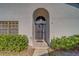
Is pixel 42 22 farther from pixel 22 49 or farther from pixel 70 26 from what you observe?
pixel 22 49

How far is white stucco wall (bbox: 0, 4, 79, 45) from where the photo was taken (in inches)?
772

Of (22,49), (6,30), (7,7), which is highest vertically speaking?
(7,7)

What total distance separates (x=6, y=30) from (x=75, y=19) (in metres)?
5.44

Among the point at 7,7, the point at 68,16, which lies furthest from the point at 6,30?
the point at 68,16

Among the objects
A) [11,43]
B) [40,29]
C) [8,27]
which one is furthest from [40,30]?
A: [11,43]

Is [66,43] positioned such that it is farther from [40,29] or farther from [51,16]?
[40,29]

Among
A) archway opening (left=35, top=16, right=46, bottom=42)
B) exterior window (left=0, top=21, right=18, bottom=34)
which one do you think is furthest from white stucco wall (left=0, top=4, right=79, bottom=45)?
archway opening (left=35, top=16, right=46, bottom=42)

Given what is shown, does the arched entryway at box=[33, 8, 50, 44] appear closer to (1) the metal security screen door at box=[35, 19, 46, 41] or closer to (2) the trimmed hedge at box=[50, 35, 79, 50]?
(1) the metal security screen door at box=[35, 19, 46, 41]

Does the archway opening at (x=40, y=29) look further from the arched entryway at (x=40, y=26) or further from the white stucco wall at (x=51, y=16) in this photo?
the white stucco wall at (x=51, y=16)

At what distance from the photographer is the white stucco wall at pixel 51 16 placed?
19.6 metres

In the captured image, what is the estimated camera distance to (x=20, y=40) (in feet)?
55.9

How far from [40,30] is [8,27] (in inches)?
102

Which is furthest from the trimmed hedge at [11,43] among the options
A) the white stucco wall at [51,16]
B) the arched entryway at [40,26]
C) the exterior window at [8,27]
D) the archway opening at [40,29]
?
the archway opening at [40,29]

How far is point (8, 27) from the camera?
66.8 ft
